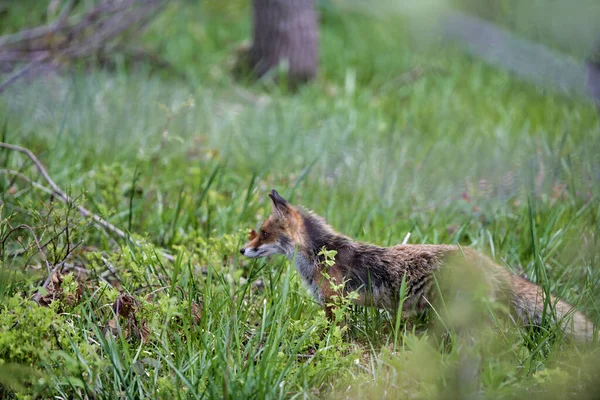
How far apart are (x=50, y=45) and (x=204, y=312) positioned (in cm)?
547

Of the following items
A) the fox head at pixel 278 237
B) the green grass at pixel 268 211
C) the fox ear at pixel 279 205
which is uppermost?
the fox ear at pixel 279 205

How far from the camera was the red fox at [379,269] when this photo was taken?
3.15 meters

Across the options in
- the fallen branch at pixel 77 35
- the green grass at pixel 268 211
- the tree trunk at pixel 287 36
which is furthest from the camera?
the tree trunk at pixel 287 36

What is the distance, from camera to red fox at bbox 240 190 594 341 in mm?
3152

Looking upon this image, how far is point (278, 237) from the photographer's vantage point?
3.66 meters

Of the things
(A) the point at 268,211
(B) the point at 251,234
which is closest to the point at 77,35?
(A) the point at 268,211

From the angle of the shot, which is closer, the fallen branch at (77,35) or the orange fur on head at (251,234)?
the orange fur on head at (251,234)

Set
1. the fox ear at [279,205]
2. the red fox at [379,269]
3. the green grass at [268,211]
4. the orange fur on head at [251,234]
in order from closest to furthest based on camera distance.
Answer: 1. the green grass at [268,211]
2. the red fox at [379,269]
3. the fox ear at [279,205]
4. the orange fur on head at [251,234]

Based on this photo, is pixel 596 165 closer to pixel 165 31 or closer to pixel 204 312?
pixel 204 312

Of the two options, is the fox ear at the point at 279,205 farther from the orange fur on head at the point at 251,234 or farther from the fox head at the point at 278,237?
the orange fur on head at the point at 251,234

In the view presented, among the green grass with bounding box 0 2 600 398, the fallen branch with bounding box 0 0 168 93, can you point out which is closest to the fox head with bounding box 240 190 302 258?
the green grass with bounding box 0 2 600 398

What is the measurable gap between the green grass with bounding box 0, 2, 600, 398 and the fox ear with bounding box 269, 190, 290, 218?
12.4 inches

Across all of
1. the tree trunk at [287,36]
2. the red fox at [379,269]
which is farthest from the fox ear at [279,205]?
the tree trunk at [287,36]

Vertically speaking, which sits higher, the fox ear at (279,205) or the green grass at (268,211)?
→ the fox ear at (279,205)
